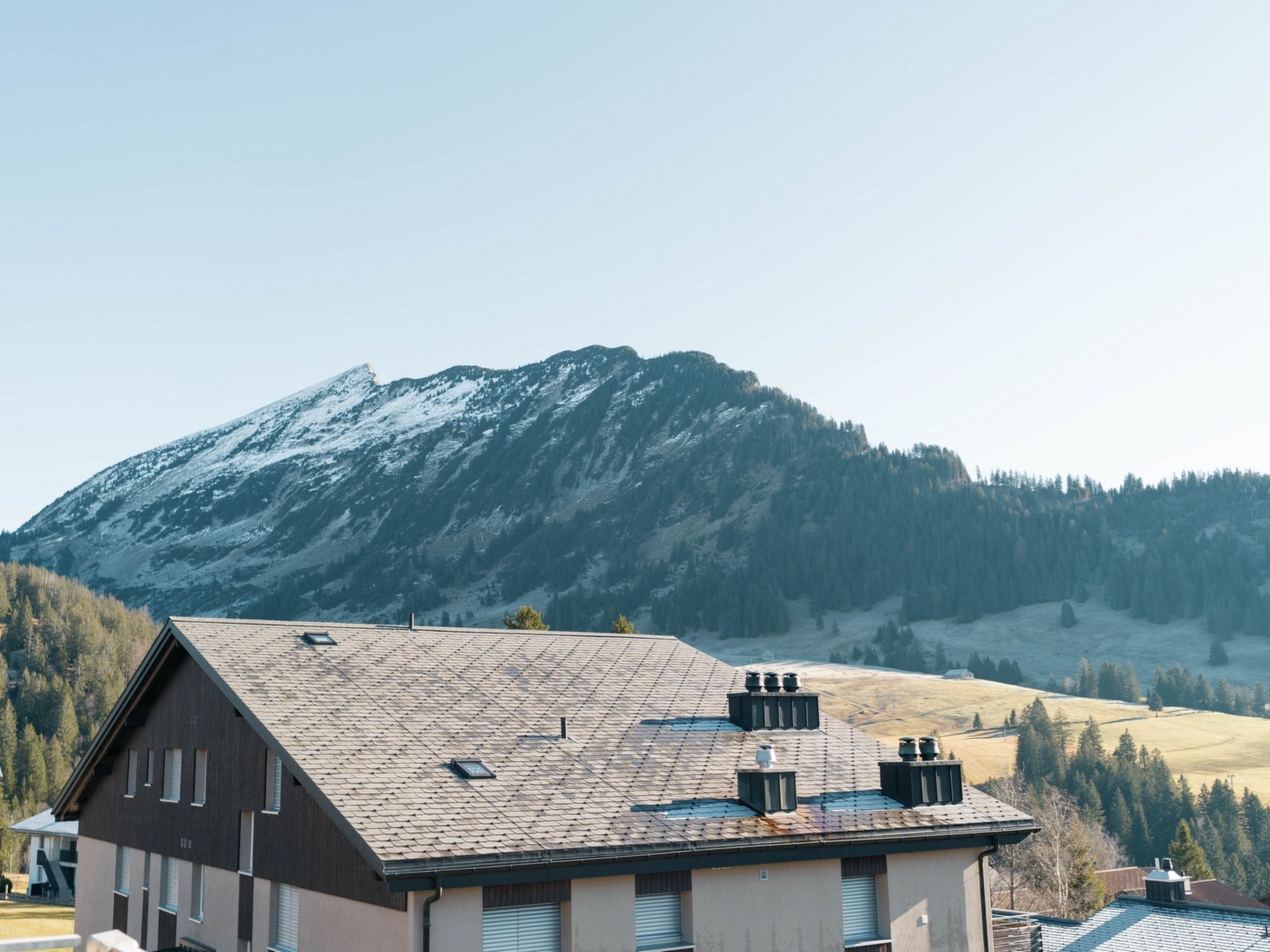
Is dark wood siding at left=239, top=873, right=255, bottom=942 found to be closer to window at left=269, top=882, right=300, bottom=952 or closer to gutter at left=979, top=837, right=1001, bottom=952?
window at left=269, top=882, right=300, bottom=952

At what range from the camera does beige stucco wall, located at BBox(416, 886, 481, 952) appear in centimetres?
1612

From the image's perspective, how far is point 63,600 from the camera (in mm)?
191625

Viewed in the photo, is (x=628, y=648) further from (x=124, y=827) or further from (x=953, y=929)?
(x=124, y=827)

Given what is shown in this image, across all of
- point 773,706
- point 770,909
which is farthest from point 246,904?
point 773,706

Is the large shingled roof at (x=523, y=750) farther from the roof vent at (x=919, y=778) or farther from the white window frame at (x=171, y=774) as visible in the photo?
the white window frame at (x=171, y=774)

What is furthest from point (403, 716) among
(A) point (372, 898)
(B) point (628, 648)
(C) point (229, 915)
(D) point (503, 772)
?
(B) point (628, 648)

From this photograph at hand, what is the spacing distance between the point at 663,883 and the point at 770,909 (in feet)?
8.01

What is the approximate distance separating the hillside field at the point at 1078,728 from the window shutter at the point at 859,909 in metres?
113

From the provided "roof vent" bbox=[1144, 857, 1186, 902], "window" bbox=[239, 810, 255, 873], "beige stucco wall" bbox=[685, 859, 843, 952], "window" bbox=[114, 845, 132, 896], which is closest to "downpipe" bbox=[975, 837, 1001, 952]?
"beige stucco wall" bbox=[685, 859, 843, 952]

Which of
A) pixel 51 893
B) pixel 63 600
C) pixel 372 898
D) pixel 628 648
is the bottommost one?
pixel 51 893

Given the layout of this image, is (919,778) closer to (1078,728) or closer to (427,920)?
(427,920)

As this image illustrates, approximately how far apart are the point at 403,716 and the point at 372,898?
4.31 metres

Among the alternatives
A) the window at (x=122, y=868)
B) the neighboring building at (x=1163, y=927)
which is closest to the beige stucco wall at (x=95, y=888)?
the window at (x=122, y=868)

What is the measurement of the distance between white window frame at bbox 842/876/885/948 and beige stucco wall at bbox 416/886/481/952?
759 centimetres
